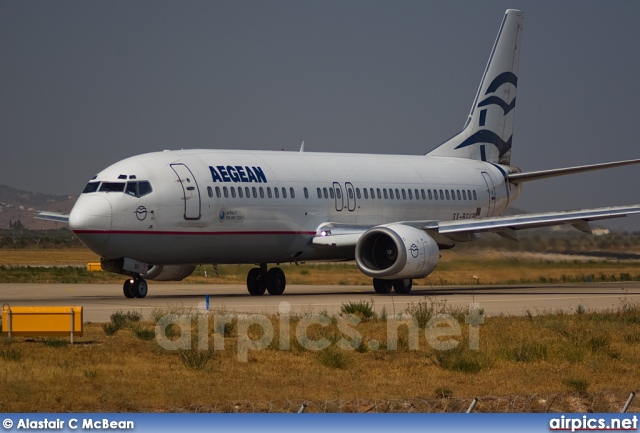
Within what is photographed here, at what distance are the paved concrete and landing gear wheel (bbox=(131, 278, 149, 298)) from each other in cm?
26

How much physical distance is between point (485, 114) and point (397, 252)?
13.4m

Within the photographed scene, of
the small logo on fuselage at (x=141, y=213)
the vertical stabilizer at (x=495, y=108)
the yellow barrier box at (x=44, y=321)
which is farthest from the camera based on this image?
the vertical stabilizer at (x=495, y=108)

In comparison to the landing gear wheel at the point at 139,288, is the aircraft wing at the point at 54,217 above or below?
above

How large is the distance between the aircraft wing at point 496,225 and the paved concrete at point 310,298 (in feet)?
5.40

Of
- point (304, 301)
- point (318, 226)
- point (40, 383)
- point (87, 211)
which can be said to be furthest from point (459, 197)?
point (40, 383)

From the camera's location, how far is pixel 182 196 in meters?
32.1

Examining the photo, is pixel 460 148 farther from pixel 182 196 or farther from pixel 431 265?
pixel 182 196

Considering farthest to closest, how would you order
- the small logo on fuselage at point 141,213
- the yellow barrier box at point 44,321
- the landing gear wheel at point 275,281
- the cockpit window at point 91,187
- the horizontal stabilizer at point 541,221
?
the landing gear wheel at point 275,281
the horizontal stabilizer at point 541,221
the cockpit window at point 91,187
the small logo on fuselage at point 141,213
the yellow barrier box at point 44,321

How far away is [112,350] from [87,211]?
11904 millimetres

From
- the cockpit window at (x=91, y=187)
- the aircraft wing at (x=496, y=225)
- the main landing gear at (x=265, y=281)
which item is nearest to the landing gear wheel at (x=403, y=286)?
the aircraft wing at (x=496, y=225)

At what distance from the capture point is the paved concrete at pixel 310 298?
28.9 m

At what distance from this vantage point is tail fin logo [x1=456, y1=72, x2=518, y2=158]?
45.1 m

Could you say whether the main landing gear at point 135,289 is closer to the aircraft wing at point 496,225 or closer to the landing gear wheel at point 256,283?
the landing gear wheel at point 256,283

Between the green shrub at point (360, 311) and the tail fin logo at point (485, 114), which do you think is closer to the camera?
the green shrub at point (360, 311)
